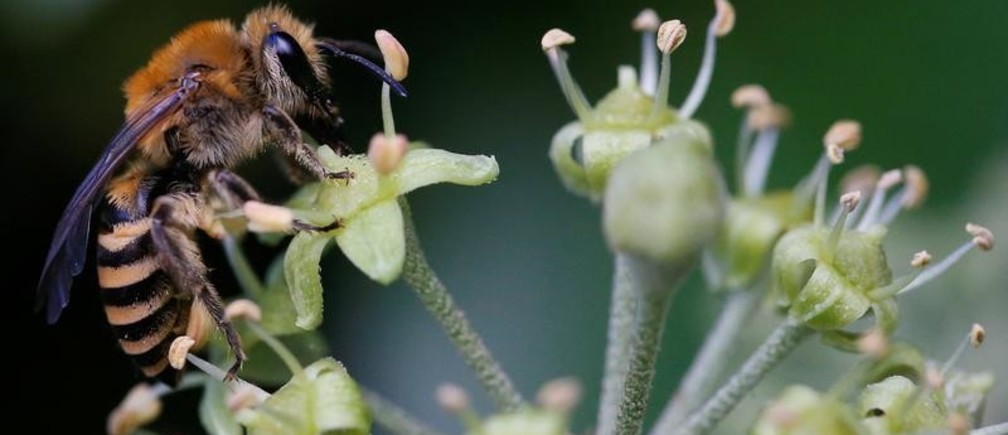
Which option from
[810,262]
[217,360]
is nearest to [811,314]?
[810,262]

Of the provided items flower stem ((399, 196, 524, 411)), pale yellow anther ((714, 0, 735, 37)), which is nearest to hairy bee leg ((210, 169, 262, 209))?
flower stem ((399, 196, 524, 411))

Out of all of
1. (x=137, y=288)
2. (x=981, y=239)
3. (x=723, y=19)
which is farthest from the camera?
(x=723, y=19)

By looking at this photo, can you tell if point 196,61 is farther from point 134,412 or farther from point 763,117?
point 763,117

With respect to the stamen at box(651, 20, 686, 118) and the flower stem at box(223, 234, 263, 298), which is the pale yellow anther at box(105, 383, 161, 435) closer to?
the flower stem at box(223, 234, 263, 298)

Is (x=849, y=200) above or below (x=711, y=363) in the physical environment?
above

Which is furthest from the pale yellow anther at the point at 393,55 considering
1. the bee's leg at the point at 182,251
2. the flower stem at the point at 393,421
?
the flower stem at the point at 393,421

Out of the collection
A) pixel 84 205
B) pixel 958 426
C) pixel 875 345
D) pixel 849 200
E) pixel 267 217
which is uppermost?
pixel 84 205

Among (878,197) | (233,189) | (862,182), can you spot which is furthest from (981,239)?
(233,189)
